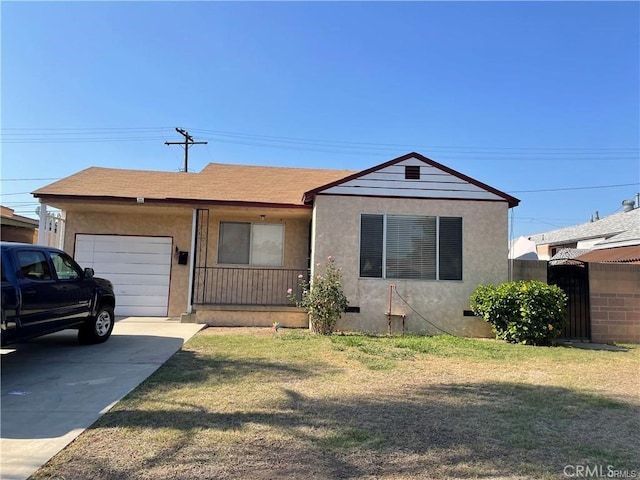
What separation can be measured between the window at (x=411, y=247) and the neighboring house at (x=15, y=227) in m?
15.8

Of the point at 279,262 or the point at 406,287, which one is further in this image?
the point at 279,262

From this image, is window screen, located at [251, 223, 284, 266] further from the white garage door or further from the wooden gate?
the wooden gate

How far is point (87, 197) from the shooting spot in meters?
11.1

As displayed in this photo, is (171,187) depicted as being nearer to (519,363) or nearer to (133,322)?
(133,322)

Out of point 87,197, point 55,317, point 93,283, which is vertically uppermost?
point 87,197

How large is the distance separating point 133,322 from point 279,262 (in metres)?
4.11

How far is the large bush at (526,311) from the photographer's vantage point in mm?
9094

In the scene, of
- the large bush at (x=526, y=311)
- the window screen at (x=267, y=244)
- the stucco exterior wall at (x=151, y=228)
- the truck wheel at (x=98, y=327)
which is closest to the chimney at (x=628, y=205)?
the large bush at (x=526, y=311)

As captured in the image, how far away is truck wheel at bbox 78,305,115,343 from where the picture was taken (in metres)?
7.99

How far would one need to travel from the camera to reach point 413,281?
10359 mm

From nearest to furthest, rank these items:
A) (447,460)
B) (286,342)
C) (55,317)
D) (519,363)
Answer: (447,460) < (55,317) < (519,363) < (286,342)

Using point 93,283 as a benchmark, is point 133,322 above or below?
below

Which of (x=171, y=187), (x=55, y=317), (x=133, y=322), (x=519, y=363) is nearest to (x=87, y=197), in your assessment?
(x=171, y=187)

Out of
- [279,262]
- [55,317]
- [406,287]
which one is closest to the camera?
[55,317]
